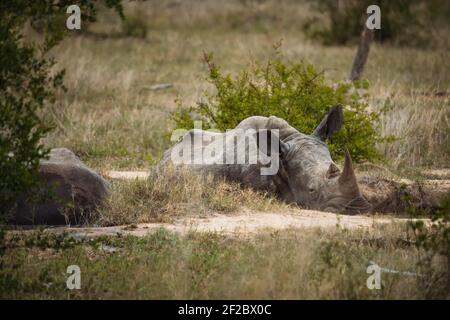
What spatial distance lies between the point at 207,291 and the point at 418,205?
10.5 feet

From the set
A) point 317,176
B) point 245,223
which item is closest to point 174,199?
point 245,223

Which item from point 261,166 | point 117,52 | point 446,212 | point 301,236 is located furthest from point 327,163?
point 117,52

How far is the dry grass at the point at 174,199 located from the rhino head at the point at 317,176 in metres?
0.26

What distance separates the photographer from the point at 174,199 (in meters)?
8.51

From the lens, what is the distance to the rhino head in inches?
308

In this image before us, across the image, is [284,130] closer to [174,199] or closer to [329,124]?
[329,124]

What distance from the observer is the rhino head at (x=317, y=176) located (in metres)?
7.82

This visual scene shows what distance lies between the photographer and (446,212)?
6406 mm

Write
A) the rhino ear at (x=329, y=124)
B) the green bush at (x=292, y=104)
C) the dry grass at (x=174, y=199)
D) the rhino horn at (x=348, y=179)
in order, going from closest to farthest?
the rhino horn at (x=348, y=179) → the dry grass at (x=174, y=199) → the rhino ear at (x=329, y=124) → the green bush at (x=292, y=104)

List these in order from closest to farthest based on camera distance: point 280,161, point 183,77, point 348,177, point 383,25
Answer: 1. point 348,177
2. point 280,161
3. point 183,77
4. point 383,25

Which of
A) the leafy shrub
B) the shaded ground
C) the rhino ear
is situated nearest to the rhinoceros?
the rhino ear

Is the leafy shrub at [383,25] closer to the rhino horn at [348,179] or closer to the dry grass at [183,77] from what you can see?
the dry grass at [183,77]

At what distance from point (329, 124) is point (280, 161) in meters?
0.88

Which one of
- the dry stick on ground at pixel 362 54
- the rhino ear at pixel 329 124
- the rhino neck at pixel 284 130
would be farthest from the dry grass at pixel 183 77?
the rhino ear at pixel 329 124
